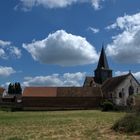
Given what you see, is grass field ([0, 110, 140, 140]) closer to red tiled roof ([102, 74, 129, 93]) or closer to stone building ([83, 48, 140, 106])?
stone building ([83, 48, 140, 106])

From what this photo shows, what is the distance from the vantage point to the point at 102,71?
107 metres

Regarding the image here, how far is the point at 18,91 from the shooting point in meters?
Answer: 130

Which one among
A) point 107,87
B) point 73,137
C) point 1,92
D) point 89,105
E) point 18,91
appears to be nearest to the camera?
point 73,137

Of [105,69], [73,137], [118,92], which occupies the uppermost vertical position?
[105,69]

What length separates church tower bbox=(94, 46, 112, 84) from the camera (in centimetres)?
10719

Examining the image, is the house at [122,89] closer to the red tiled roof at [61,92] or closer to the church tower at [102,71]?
the red tiled roof at [61,92]

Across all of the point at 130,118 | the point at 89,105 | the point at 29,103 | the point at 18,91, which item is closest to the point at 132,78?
the point at 89,105

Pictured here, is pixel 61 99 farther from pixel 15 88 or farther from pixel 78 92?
pixel 15 88

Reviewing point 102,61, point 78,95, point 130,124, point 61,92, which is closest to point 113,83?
point 78,95

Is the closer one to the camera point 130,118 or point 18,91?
point 130,118

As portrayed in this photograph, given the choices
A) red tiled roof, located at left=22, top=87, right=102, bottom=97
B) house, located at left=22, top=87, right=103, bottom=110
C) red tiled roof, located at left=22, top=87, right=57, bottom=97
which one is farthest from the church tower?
red tiled roof, located at left=22, top=87, right=57, bottom=97

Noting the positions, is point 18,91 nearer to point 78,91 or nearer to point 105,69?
point 105,69

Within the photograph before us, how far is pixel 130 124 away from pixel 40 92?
2583 inches

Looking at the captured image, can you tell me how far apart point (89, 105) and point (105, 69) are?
85.0ft
